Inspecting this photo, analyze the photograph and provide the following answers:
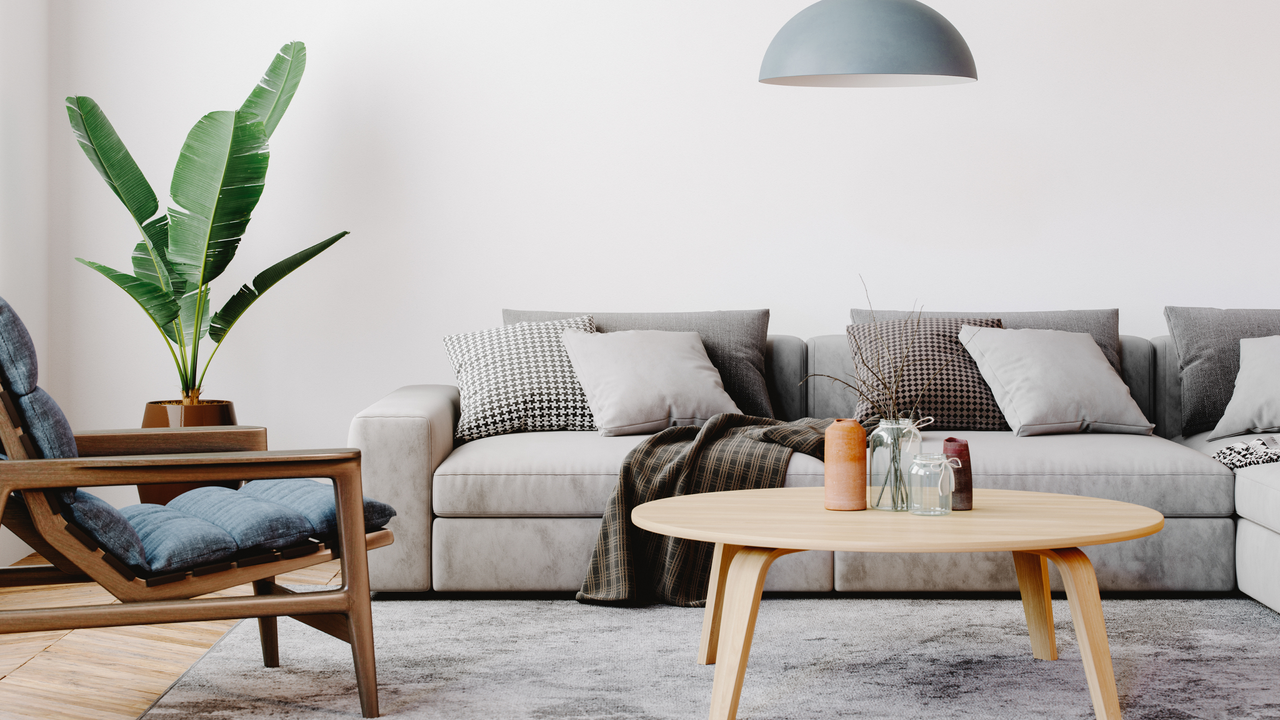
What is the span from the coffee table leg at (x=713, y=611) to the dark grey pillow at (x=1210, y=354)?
1.97 meters

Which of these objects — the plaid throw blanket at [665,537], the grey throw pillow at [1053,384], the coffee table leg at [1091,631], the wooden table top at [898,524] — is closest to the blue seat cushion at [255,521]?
the wooden table top at [898,524]

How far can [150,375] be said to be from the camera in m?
3.97

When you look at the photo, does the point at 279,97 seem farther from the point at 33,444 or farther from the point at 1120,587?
the point at 1120,587

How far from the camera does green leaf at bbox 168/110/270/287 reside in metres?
3.37

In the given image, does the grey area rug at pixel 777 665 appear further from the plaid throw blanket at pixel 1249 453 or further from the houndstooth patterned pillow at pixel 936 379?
the houndstooth patterned pillow at pixel 936 379

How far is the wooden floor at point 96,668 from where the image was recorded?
209cm

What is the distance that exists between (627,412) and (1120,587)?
1446 millimetres

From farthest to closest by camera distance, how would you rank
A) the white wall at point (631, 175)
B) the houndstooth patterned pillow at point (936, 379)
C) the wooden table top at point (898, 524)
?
the white wall at point (631, 175) < the houndstooth patterned pillow at point (936, 379) < the wooden table top at point (898, 524)

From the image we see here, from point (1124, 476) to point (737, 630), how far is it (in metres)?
1.52

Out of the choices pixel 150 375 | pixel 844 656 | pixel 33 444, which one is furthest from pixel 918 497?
pixel 150 375

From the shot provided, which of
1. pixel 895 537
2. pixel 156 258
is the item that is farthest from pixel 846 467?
pixel 156 258

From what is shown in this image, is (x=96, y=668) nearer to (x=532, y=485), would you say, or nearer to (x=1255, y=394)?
(x=532, y=485)

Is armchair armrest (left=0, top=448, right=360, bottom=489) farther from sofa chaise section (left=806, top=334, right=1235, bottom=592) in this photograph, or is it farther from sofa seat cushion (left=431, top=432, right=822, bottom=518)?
sofa chaise section (left=806, top=334, right=1235, bottom=592)

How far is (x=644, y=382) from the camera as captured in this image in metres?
3.21
